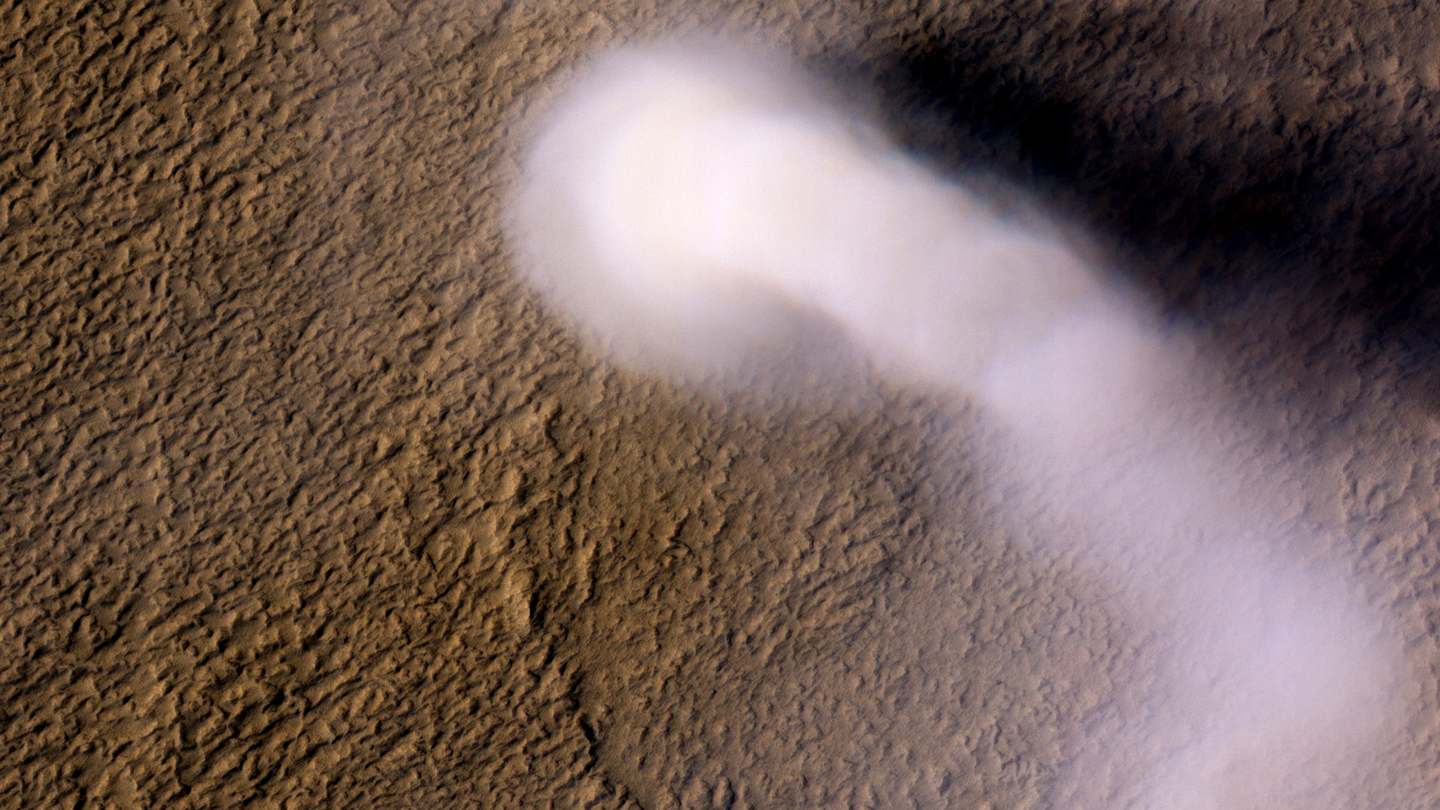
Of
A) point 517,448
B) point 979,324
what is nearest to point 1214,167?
point 979,324

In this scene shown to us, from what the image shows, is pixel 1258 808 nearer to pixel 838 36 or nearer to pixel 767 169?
pixel 767 169

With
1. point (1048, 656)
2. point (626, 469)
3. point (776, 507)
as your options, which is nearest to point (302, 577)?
point (626, 469)

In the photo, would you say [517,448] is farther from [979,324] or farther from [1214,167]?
[1214,167]

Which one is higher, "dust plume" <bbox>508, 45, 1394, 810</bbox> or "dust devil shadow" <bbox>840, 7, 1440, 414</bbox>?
"dust devil shadow" <bbox>840, 7, 1440, 414</bbox>

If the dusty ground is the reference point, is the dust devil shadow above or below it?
above
